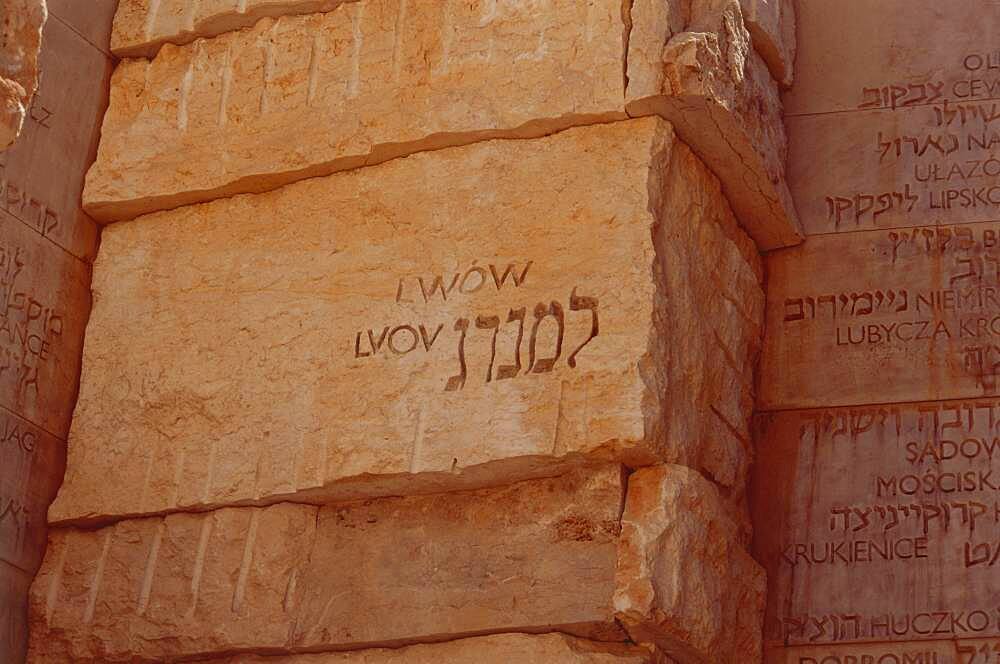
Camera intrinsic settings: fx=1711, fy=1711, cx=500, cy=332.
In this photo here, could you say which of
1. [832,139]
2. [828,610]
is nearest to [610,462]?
[828,610]

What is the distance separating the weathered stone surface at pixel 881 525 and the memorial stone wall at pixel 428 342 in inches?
6.7

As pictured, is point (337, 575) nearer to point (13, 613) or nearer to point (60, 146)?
point (13, 613)

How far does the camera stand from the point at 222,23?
20.0 feet

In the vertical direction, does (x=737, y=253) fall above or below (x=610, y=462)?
above

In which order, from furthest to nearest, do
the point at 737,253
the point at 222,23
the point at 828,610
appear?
the point at 222,23 → the point at 737,253 → the point at 828,610

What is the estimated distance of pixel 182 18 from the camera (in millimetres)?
6168

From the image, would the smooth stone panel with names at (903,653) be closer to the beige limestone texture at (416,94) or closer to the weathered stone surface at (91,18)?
the beige limestone texture at (416,94)

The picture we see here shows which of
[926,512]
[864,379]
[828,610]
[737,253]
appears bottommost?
[828,610]

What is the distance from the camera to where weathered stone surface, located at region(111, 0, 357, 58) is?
19.8 ft

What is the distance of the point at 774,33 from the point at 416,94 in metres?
1.35

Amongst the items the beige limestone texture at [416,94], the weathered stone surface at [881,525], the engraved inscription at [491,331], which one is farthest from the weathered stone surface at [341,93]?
the weathered stone surface at [881,525]

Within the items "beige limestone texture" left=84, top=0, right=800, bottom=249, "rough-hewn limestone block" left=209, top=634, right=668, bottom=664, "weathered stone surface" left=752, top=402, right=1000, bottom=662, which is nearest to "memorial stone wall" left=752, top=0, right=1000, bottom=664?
"weathered stone surface" left=752, top=402, right=1000, bottom=662

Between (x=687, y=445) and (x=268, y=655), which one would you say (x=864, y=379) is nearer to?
(x=687, y=445)

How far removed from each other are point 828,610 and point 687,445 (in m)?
0.77
